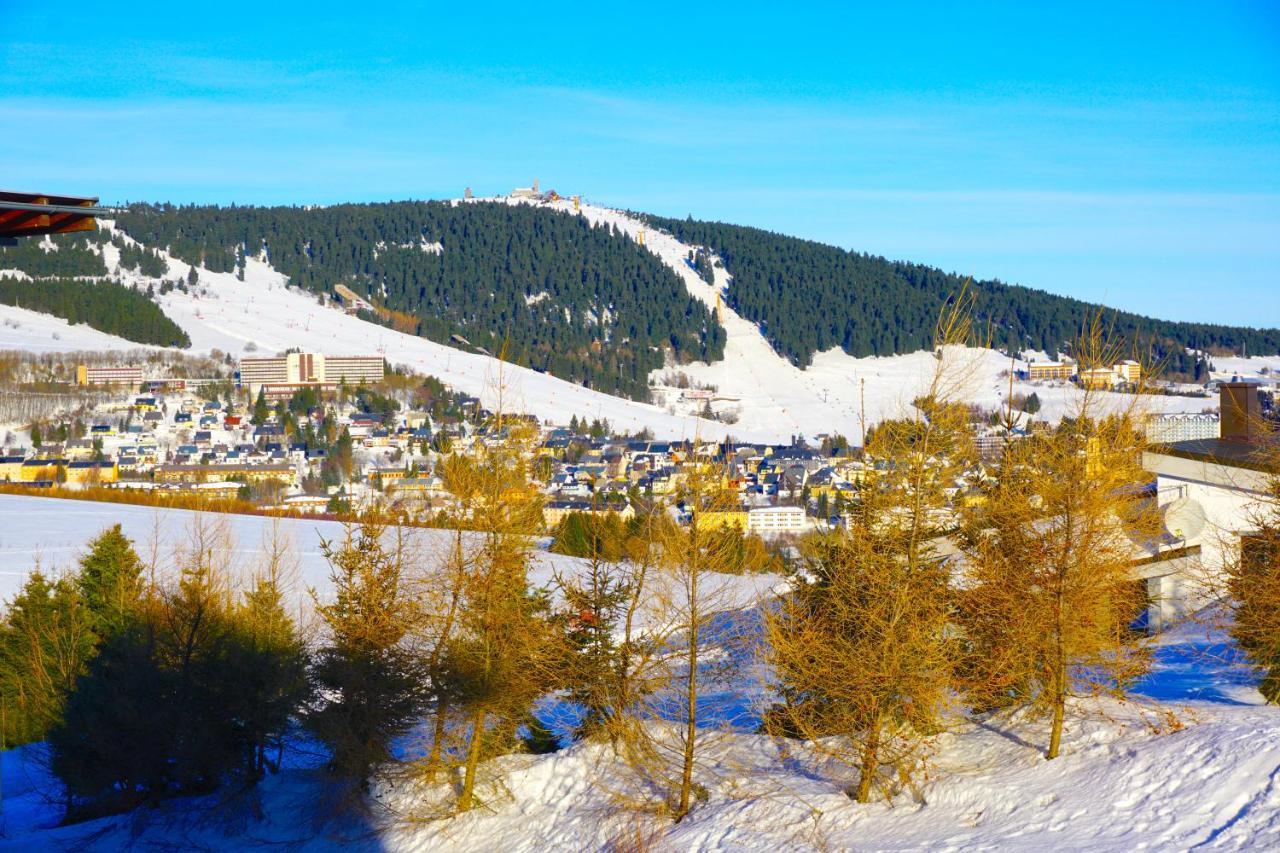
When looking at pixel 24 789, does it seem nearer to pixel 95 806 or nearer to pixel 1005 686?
pixel 95 806

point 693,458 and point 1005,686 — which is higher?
point 693,458

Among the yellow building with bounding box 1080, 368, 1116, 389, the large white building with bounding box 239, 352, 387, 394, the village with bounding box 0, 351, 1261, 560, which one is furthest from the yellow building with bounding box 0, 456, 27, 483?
the yellow building with bounding box 1080, 368, 1116, 389

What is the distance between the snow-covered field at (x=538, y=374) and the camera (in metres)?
143

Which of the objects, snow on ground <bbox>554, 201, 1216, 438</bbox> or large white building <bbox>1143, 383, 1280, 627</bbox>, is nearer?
large white building <bbox>1143, 383, 1280, 627</bbox>

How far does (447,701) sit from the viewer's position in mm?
15344

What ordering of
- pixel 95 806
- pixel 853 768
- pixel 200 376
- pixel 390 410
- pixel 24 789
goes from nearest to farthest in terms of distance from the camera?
1. pixel 853 768
2. pixel 95 806
3. pixel 24 789
4. pixel 390 410
5. pixel 200 376

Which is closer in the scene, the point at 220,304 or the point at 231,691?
the point at 231,691

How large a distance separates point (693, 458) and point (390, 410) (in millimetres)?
115225

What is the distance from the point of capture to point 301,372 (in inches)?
5463

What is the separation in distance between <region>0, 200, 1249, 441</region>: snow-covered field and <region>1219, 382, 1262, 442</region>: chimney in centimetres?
10127

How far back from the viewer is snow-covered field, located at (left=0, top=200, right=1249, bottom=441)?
14275cm

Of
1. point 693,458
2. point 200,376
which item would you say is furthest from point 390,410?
point 693,458

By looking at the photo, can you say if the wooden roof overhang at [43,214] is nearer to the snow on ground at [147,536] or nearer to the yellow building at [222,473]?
the snow on ground at [147,536]

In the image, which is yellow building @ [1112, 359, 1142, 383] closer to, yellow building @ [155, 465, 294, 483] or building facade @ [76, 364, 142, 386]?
yellow building @ [155, 465, 294, 483]
